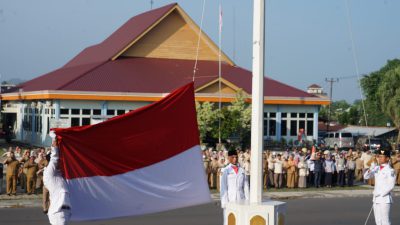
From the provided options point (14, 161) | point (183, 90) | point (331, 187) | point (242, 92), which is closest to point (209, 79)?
point (242, 92)

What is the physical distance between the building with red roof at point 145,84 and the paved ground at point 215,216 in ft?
74.3

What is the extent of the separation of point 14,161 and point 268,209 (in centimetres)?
1505

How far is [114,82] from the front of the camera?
4569 centimetres

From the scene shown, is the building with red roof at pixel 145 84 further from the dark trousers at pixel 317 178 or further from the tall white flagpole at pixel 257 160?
the tall white flagpole at pixel 257 160

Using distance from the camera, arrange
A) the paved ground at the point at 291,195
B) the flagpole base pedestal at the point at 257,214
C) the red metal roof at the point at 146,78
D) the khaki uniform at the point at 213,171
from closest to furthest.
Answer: the flagpole base pedestal at the point at 257,214, the paved ground at the point at 291,195, the khaki uniform at the point at 213,171, the red metal roof at the point at 146,78

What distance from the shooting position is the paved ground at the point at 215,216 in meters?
15.6

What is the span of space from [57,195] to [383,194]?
6.06 meters

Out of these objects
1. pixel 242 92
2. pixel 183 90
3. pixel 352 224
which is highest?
pixel 242 92

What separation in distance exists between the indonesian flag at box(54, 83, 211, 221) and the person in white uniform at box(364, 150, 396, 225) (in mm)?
4545

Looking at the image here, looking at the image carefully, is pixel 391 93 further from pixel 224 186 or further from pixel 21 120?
pixel 224 186

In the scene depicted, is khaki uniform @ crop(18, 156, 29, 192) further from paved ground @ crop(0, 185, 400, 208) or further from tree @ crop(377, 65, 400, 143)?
tree @ crop(377, 65, 400, 143)

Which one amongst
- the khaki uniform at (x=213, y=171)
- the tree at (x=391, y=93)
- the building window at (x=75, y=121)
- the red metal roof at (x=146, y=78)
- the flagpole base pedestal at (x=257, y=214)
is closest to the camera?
the flagpole base pedestal at (x=257, y=214)

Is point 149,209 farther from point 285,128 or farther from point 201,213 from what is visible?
point 285,128

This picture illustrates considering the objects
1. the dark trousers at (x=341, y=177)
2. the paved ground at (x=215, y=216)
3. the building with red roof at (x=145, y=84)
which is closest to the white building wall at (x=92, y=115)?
the building with red roof at (x=145, y=84)
